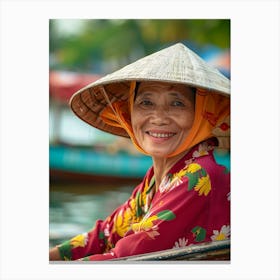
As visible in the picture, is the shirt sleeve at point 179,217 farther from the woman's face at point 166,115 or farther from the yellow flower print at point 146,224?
the woman's face at point 166,115

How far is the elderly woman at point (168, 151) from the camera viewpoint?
241 cm

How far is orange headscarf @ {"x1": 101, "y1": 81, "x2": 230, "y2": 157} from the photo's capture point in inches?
98.4

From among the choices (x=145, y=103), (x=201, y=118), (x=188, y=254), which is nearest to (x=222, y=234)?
(x=188, y=254)

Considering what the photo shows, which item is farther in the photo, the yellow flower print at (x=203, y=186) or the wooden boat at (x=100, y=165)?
the wooden boat at (x=100, y=165)

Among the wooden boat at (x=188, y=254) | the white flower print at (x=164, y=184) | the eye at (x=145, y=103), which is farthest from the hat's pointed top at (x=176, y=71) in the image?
the wooden boat at (x=188, y=254)

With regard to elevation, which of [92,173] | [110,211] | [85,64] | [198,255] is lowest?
[198,255]

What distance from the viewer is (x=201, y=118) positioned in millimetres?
2498

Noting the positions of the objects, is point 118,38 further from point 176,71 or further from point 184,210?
point 184,210

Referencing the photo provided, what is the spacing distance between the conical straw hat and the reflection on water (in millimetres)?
357

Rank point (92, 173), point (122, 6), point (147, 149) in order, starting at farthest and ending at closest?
point (92, 173) < point (122, 6) < point (147, 149)

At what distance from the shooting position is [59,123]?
2809 mm
